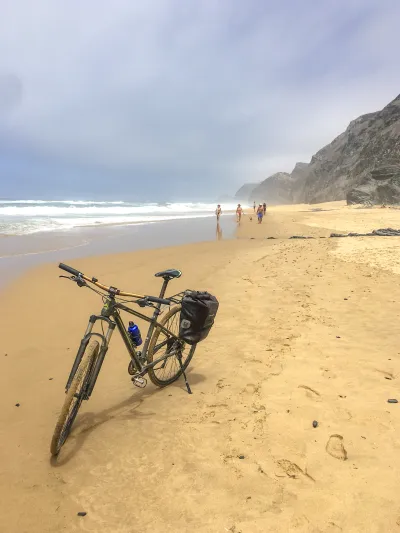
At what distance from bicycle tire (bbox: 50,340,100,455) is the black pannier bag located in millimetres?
1280

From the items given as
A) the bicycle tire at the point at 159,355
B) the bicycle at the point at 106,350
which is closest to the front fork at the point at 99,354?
the bicycle at the point at 106,350

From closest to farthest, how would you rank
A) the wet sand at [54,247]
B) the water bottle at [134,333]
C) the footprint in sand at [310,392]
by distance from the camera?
the water bottle at [134,333] < the footprint in sand at [310,392] < the wet sand at [54,247]

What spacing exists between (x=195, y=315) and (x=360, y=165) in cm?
6876

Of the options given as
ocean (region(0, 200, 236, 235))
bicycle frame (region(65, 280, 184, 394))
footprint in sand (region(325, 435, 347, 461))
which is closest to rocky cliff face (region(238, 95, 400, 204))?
ocean (region(0, 200, 236, 235))

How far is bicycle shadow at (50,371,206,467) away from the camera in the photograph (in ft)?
11.3

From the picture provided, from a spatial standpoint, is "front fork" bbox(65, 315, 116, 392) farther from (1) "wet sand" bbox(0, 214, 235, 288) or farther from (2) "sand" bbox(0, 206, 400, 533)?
(1) "wet sand" bbox(0, 214, 235, 288)

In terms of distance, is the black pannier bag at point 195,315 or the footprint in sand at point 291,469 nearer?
the footprint in sand at point 291,469

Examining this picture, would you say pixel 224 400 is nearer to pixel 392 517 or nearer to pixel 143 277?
pixel 392 517

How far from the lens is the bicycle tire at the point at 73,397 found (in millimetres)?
3295

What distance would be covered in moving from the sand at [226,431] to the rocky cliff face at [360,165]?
43.2 m

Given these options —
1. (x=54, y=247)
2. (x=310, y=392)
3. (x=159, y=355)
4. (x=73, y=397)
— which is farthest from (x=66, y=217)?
(x=310, y=392)

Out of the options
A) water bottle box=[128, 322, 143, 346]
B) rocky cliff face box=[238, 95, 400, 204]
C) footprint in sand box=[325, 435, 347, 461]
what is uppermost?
rocky cliff face box=[238, 95, 400, 204]

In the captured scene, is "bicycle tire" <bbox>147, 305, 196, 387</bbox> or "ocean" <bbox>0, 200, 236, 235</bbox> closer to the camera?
"bicycle tire" <bbox>147, 305, 196, 387</bbox>

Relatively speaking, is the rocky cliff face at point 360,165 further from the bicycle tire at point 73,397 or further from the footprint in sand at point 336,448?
the bicycle tire at point 73,397
